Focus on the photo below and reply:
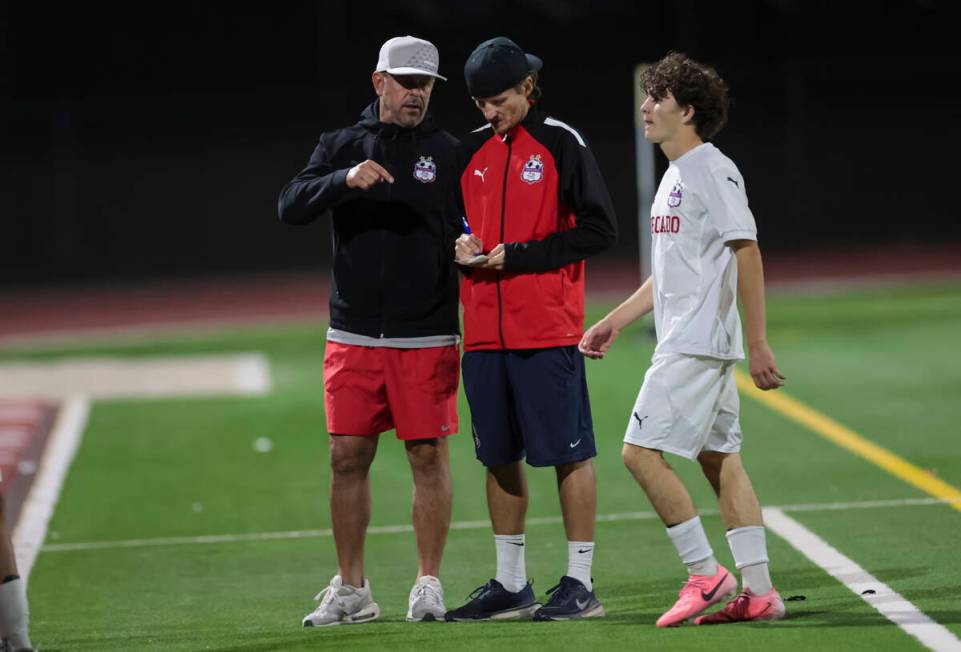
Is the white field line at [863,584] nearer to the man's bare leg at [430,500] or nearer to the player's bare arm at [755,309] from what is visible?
the player's bare arm at [755,309]

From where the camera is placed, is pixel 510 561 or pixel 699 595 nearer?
pixel 699 595

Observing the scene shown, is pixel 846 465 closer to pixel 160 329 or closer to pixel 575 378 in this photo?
pixel 575 378

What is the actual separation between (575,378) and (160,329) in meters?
16.5

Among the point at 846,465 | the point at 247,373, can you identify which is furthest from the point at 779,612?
the point at 247,373

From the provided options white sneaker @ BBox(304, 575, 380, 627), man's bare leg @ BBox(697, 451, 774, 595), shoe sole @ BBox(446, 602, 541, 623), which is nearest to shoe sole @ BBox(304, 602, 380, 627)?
white sneaker @ BBox(304, 575, 380, 627)

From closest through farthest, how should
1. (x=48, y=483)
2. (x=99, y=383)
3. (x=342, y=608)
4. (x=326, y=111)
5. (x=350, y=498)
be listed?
(x=342, y=608), (x=350, y=498), (x=48, y=483), (x=99, y=383), (x=326, y=111)

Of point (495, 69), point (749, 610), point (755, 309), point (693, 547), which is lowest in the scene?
point (749, 610)

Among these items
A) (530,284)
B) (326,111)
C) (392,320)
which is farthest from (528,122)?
(326,111)

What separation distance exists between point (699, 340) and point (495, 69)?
1.23 meters

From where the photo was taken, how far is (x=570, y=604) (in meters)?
6.18

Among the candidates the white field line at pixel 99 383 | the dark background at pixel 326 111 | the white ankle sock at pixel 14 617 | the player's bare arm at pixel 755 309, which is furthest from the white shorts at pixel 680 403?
the dark background at pixel 326 111

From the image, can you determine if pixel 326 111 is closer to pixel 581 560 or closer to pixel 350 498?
pixel 350 498

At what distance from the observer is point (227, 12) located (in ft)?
104

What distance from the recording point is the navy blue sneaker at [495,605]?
6.31 metres
